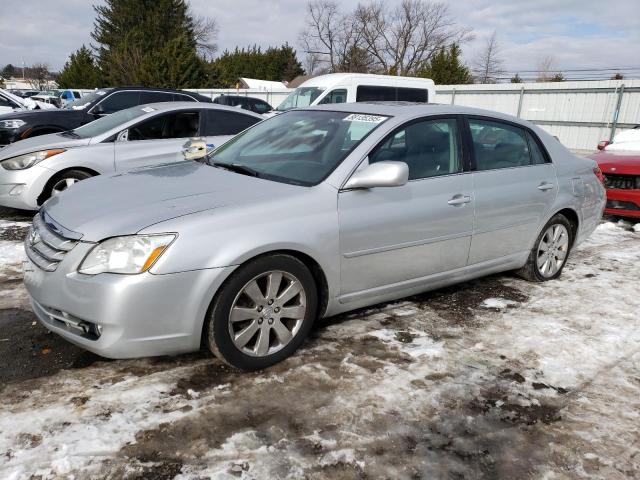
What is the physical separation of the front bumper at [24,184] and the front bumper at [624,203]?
739 centimetres

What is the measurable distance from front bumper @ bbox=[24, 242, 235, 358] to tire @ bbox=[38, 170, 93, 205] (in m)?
3.75

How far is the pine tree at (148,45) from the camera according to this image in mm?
41062

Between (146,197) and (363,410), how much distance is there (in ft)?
5.61

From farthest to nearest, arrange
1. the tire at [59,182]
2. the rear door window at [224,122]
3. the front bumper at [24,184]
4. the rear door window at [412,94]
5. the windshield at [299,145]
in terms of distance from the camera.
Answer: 1. the rear door window at [412,94]
2. the rear door window at [224,122]
3. the tire at [59,182]
4. the front bumper at [24,184]
5. the windshield at [299,145]

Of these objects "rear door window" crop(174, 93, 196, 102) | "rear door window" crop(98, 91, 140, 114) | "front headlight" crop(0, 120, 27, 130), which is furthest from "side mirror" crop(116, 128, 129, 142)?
"rear door window" crop(98, 91, 140, 114)

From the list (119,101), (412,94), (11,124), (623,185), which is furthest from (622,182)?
(119,101)

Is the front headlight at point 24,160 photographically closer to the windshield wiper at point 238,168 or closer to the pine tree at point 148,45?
the windshield wiper at point 238,168

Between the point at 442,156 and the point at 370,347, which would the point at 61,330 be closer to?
the point at 370,347

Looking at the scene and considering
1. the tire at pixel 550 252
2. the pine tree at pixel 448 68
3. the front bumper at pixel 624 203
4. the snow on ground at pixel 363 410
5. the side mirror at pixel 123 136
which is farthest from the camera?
the pine tree at pixel 448 68

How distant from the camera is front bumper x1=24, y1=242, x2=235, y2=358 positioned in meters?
2.59

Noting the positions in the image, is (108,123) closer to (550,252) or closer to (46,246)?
(46,246)

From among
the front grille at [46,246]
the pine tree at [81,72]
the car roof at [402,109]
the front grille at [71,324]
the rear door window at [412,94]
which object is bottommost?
the front grille at [71,324]

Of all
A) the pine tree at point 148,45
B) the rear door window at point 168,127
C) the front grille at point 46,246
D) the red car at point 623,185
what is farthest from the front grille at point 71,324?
the pine tree at point 148,45

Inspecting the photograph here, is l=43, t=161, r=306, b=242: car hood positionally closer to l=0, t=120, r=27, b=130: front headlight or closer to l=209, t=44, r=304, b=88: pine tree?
l=0, t=120, r=27, b=130: front headlight
